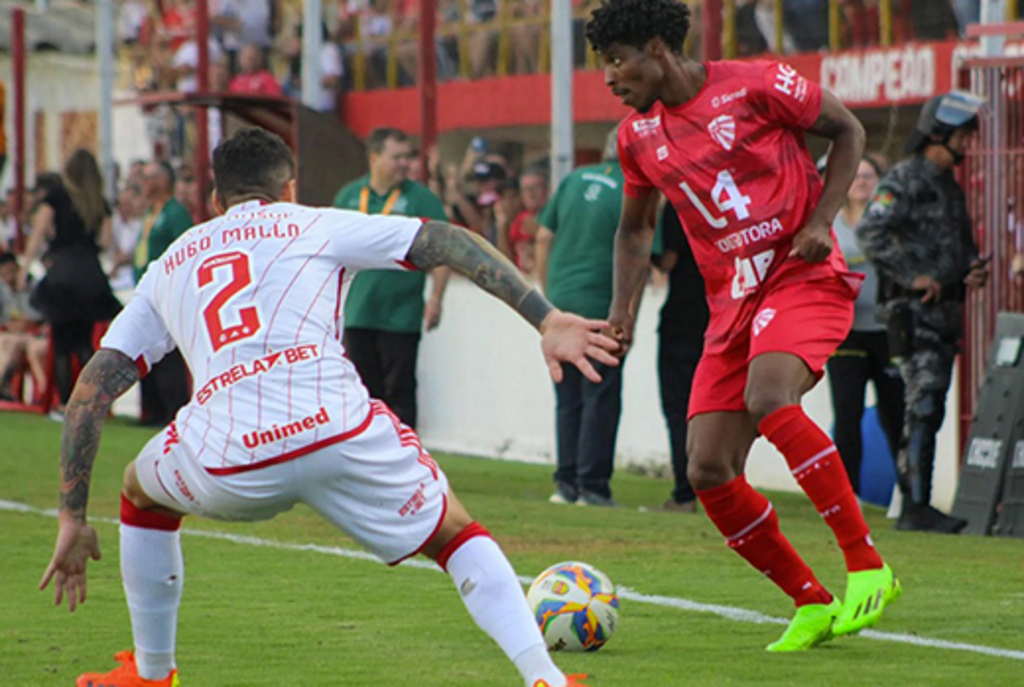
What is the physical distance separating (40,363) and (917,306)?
1119 cm

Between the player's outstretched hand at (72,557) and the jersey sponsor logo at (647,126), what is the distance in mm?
2549

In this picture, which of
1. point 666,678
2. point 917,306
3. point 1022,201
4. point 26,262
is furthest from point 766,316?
point 26,262

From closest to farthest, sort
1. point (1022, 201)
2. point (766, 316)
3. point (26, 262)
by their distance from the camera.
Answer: point (766, 316), point (1022, 201), point (26, 262)

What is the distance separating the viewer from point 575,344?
16.5ft

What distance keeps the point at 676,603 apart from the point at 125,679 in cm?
267

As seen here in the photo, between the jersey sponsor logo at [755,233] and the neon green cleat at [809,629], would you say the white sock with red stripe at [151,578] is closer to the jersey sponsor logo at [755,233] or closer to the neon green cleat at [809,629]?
the neon green cleat at [809,629]

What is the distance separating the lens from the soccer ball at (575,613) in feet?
22.5

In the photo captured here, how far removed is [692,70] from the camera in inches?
289

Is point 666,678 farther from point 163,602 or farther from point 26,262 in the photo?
point 26,262

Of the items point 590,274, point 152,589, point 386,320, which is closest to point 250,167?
point 152,589

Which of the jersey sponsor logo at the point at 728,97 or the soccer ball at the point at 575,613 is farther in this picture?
the jersey sponsor logo at the point at 728,97

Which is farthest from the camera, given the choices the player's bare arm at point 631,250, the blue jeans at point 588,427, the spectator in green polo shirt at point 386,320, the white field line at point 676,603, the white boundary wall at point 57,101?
the white boundary wall at point 57,101

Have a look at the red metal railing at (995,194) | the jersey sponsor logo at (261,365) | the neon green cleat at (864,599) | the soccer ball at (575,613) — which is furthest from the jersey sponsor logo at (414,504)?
the red metal railing at (995,194)

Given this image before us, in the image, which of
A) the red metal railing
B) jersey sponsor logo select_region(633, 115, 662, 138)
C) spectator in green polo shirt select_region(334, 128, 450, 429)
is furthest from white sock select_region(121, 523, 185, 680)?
spectator in green polo shirt select_region(334, 128, 450, 429)
